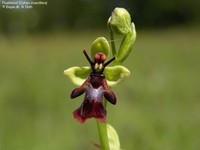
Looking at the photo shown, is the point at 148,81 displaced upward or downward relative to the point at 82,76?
downward

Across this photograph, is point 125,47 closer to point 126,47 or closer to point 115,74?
point 126,47

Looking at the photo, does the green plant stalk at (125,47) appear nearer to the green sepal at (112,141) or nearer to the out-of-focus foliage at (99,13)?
the green sepal at (112,141)

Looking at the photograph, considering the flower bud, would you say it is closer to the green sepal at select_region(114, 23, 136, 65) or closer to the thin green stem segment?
the green sepal at select_region(114, 23, 136, 65)

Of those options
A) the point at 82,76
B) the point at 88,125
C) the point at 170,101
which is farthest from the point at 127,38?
the point at 170,101

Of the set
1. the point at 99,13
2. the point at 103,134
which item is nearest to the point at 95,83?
the point at 103,134

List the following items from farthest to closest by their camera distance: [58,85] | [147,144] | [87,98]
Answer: [58,85] < [147,144] < [87,98]

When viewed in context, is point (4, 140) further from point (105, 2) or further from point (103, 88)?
point (105, 2)
